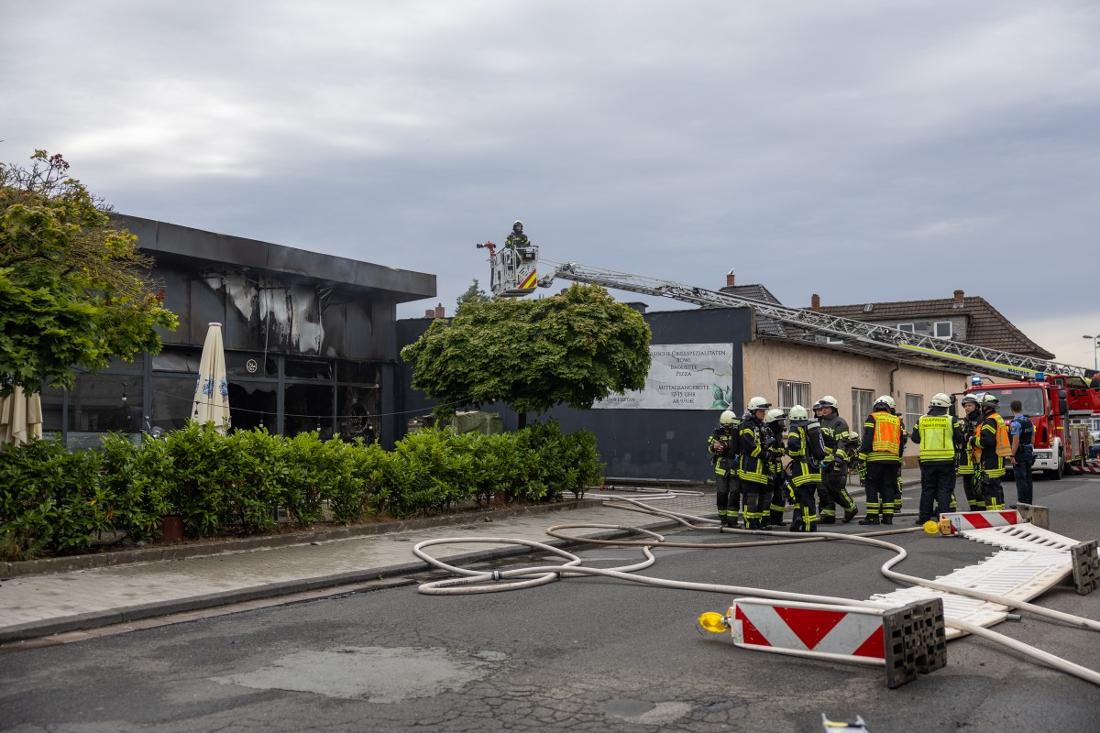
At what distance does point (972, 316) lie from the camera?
66688mm

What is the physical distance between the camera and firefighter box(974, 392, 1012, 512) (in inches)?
567

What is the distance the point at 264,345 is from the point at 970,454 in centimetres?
1548

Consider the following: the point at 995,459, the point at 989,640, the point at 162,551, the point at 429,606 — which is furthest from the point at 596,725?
the point at 995,459

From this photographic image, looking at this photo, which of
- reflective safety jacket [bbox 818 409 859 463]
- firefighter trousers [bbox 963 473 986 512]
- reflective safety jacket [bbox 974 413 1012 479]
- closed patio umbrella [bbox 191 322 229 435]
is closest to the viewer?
closed patio umbrella [bbox 191 322 229 435]

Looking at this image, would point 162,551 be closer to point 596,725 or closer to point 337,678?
point 337,678

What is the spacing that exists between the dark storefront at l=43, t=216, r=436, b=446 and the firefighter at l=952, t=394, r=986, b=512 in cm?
1325

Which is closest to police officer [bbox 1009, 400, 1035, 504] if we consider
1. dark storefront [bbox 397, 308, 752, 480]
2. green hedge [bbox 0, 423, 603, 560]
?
dark storefront [bbox 397, 308, 752, 480]

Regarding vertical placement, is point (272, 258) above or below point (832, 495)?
above

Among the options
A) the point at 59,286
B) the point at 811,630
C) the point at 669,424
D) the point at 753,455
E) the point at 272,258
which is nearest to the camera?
the point at 811,630

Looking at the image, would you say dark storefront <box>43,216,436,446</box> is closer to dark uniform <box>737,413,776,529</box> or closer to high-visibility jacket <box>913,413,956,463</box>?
dark uniform <box>737,413,776,529</box>

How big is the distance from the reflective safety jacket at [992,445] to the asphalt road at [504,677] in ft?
19.6

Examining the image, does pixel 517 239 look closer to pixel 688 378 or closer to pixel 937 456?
pixel 688 378

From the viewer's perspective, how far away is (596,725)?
500 cm

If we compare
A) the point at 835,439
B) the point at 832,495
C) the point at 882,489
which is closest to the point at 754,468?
the point at 835,439
